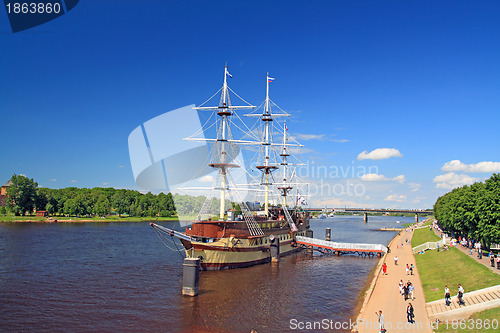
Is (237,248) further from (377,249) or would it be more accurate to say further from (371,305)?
(377,249)

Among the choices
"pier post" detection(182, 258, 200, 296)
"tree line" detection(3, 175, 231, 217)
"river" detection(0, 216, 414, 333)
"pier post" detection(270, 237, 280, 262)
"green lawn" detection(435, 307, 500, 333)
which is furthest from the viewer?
"tree line" detection(3, 175, 231, 217)

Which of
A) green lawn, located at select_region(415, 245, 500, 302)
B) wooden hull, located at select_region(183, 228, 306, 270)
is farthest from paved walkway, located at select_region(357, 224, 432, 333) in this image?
wooden hull, located at select_region(183, 228, 306, 270)

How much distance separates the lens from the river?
29.6 m

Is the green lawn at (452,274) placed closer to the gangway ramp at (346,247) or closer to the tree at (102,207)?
the gangway ramp at (346,247)

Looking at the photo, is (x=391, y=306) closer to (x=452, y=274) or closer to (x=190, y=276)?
(x=452, y=274)

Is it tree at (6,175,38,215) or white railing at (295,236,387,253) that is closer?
white railing at (295,236,387,253)

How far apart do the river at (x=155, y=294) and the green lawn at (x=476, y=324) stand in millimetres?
9283

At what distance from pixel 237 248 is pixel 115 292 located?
20573 mm

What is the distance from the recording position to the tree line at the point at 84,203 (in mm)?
139375

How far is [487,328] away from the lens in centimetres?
2197

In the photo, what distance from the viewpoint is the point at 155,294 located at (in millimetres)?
38094

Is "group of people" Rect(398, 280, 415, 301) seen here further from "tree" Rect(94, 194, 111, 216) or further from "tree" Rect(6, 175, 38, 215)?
"tree" Rect(94, 194, 111, 216)

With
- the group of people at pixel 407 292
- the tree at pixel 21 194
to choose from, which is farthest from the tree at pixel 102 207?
the group of people at pixel 407 292

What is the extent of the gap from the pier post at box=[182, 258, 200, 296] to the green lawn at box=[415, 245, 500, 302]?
2326 centimetres
